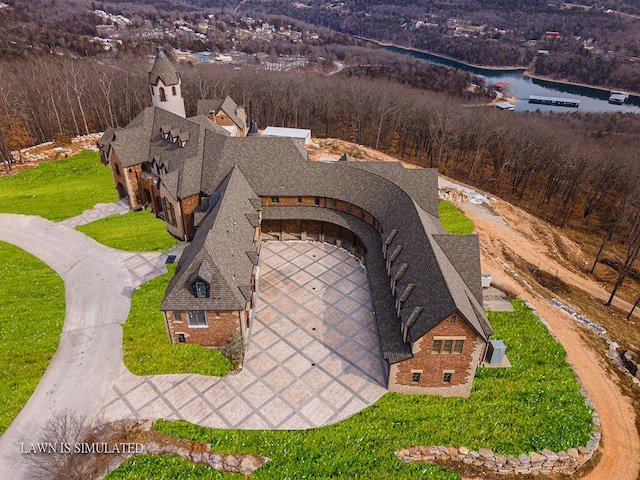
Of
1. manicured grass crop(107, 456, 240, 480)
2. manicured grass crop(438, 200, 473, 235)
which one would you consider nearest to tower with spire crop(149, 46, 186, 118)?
manicured grass crop(438, 200, 473, 235)

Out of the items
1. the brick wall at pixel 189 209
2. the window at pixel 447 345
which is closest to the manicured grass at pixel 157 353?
the brick wall at pixel 189 209

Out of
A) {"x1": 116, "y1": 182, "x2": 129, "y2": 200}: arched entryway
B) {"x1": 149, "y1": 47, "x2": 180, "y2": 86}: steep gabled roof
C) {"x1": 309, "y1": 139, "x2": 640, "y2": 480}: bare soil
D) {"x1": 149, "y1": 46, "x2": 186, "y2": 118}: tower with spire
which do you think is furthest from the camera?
{"x1": 116, "y1": 182, "x2": 129, "y2": 200}: arched entryway

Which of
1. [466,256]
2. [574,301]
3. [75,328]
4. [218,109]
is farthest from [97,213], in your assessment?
[574,301]

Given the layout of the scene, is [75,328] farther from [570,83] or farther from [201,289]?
[570,83]

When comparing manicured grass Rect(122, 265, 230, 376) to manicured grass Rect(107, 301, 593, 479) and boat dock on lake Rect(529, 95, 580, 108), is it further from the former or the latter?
boat dock on lake Rect(529, 95, 580, 108)

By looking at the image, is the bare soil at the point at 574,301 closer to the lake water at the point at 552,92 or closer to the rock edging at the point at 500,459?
the rock edging at the point at 500,459

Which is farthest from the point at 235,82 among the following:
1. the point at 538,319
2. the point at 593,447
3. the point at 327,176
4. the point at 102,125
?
the point at 593,447
